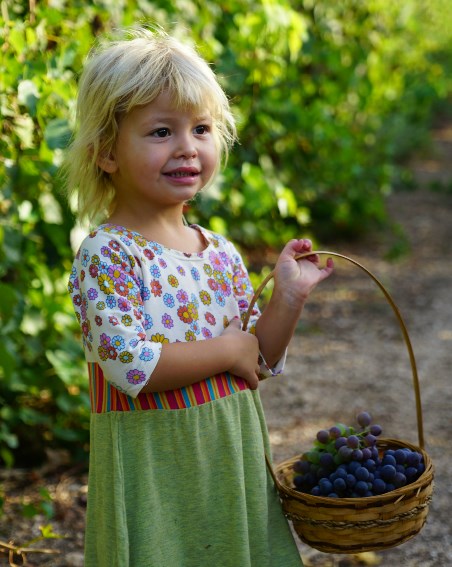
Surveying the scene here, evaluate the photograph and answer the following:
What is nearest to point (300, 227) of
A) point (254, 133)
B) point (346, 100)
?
point (346, 100)

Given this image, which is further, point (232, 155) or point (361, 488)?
point (232, 155)

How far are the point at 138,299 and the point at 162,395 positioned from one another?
0.65 feet

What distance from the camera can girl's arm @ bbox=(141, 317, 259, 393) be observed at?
1.77 m

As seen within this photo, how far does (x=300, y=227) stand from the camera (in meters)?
5.99

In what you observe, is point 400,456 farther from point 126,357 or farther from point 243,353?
point 126,357

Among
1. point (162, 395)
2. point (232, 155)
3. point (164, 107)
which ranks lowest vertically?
point (232, 155)

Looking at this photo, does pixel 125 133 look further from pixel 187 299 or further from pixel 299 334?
pixel 299 334

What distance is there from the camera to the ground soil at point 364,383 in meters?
2.69

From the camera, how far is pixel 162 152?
5.98 ft

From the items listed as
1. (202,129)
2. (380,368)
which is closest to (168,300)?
(202,129)

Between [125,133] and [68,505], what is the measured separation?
147 centimetres

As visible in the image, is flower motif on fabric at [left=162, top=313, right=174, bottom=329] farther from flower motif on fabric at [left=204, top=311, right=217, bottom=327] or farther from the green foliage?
the green foliage

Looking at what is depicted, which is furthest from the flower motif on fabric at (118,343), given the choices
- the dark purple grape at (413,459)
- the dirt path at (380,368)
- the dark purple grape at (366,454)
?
the dirt path at (380,368)

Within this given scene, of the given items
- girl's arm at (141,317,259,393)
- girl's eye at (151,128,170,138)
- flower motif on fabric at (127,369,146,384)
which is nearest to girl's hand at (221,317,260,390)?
girl's arm at (141,317,259,393)
